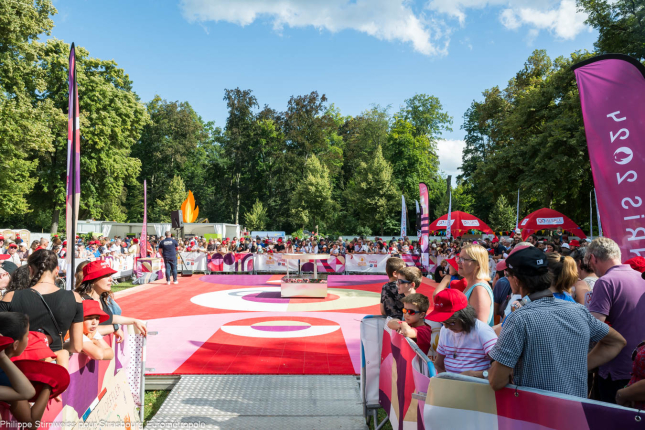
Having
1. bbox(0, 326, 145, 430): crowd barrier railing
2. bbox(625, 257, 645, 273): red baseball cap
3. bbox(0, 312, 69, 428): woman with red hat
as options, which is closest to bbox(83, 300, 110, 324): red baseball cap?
bbox(0, 326, 145, 430): crowd barrier railing

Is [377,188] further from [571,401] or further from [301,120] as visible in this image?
[571,401]

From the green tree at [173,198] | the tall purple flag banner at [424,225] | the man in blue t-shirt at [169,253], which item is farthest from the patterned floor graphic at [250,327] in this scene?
the green tree at [173,198]

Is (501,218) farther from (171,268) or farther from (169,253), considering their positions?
(169,253)

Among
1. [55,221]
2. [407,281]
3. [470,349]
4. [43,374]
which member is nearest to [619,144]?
[407,281]

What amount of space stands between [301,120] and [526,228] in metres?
40.2

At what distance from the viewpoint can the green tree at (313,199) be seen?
161ft

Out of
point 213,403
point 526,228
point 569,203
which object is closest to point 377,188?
point 569,203

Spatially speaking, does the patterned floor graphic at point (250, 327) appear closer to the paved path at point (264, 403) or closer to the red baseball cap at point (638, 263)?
the paved path at point (264, 403)

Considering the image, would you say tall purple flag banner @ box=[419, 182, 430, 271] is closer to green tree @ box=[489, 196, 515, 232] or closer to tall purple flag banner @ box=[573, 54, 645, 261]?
tall purple flag banner @ box=[573, 54, 645, 261]

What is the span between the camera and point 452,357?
10.9 feet

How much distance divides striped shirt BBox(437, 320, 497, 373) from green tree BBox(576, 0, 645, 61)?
22.5 m

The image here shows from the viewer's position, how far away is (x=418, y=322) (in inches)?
169

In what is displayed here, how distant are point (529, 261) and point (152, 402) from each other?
17.4ft

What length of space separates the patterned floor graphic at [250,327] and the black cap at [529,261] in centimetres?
483
